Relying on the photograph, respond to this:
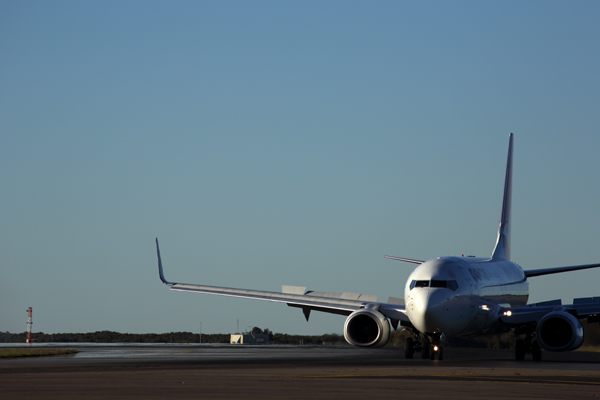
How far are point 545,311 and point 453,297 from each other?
13.6ft

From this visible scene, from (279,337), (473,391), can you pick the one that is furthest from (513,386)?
(279,337)

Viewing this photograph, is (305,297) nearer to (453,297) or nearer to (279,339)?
(453,297)

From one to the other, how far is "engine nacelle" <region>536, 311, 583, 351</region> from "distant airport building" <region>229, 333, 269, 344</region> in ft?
124

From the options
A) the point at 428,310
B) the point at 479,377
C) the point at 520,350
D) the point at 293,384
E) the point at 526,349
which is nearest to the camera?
the point at 293,384

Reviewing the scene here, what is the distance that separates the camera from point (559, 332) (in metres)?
28.3

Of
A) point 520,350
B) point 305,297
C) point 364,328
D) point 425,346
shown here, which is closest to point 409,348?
point 425,346

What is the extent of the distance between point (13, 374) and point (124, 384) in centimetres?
488

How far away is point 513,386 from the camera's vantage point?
1444 centimetres

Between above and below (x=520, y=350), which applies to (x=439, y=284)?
above

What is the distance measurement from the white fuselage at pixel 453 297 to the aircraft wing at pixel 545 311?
2.03 feet

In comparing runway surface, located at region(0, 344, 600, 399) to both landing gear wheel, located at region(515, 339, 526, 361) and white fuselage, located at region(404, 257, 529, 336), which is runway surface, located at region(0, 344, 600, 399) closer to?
white fuselage, located at region(404, 257, 529, 336)

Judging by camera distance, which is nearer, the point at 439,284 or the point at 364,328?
the point at 439,284

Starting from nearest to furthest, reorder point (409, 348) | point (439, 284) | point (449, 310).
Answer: point (449, 310), point (439, 284), point (409, 348)

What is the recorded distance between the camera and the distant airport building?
63.7m
